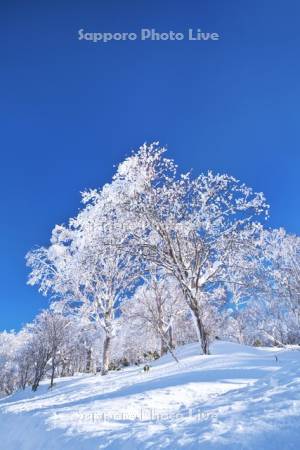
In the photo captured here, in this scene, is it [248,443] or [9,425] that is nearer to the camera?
[248,443]

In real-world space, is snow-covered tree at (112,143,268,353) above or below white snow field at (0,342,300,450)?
above

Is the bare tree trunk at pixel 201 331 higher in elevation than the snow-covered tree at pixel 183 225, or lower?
lower

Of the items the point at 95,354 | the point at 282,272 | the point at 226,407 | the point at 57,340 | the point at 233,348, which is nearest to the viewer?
the point at 226,407

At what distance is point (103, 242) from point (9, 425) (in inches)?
283

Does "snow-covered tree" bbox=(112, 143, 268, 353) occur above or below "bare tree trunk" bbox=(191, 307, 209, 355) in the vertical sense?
above

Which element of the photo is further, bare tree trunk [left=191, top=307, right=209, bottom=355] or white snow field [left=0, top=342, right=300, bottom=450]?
bare tree trunk [left=191, top=307, right=209, bottom=355]

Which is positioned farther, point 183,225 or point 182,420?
point 183,225

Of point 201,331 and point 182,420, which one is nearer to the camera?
point 182,420

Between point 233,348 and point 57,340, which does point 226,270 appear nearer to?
point 233,348

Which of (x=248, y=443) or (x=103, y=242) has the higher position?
(x=103, y=242)

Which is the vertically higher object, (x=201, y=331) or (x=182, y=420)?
(x=201, y=331)

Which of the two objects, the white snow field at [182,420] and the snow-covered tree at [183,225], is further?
the snow-covered tree at [183,225]

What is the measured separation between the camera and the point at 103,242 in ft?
42.8

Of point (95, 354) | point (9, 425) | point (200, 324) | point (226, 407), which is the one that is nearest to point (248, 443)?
point (226, 407)
